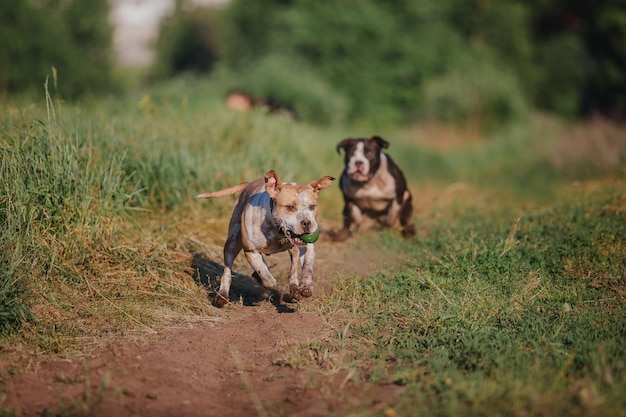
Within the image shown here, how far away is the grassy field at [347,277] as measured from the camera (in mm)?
3994

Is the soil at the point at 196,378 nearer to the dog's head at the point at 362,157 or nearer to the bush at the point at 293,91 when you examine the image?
the dog's head at the point at 362,157

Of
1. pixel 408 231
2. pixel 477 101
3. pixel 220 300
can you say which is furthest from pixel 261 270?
pixel 477 101

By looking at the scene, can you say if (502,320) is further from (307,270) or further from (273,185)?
(273,185)

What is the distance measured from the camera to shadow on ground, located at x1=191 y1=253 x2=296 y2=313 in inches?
238

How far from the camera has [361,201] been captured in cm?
832

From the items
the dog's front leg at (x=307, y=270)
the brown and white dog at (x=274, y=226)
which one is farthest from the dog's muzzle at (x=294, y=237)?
the dog's front leg at (x=307, y=270)

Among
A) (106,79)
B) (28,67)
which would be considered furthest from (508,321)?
(106,79)

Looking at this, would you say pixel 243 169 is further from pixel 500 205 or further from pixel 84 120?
pixel 500 205

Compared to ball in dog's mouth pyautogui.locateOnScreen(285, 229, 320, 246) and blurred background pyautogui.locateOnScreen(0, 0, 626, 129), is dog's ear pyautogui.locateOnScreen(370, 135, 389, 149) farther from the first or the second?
blurred background pyautogui.locateOnScreen(0, 0, 626, 129)

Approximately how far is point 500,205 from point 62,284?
7479mm

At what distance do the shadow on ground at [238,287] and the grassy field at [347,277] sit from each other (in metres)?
0.13

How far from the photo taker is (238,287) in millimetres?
6504

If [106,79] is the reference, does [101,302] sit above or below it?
below

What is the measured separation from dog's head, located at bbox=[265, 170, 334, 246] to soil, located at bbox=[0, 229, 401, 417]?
747 millimetres
